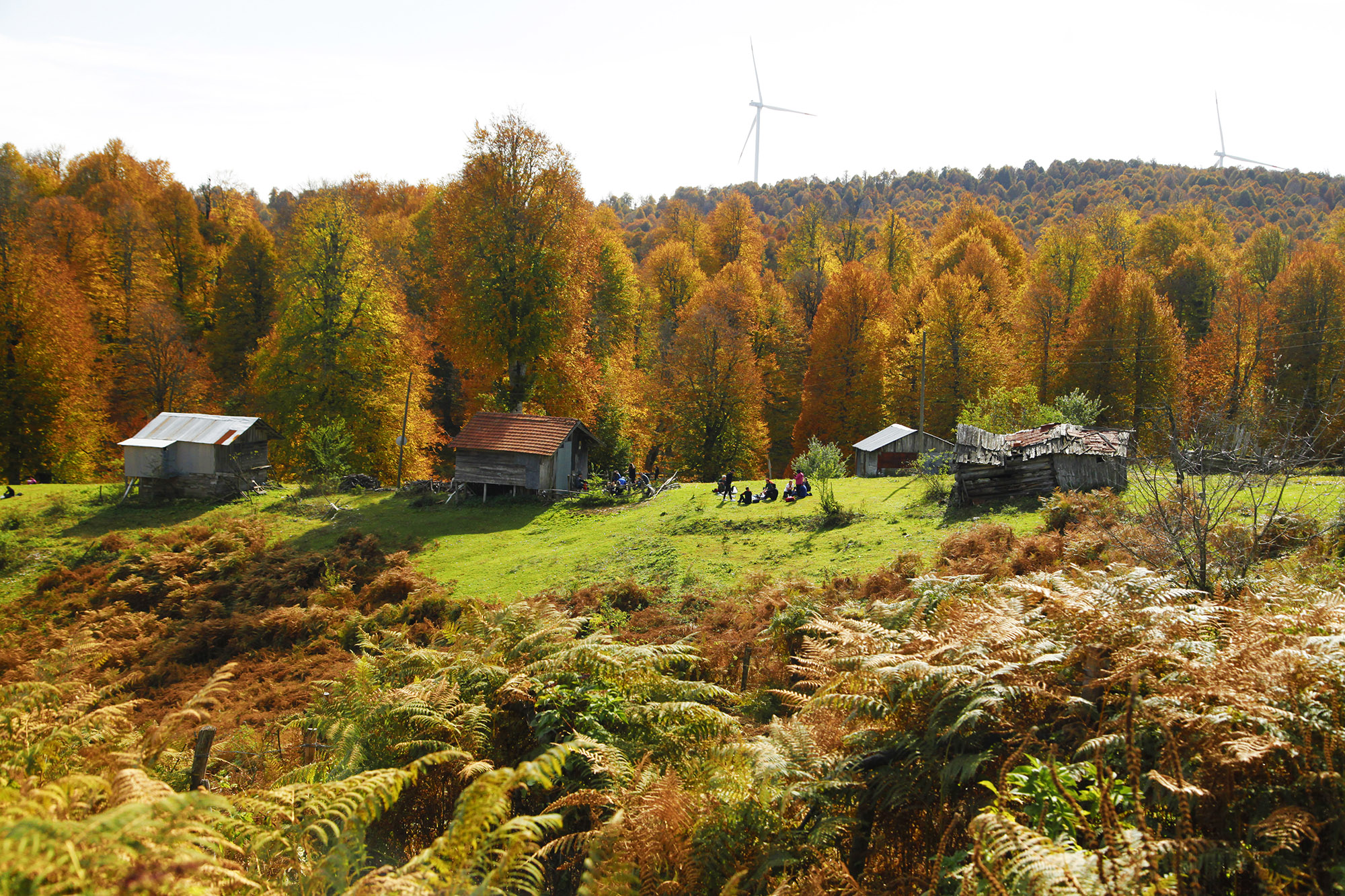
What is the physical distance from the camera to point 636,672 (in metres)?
7.62

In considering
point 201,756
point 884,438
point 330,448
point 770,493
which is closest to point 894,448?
point 884,438

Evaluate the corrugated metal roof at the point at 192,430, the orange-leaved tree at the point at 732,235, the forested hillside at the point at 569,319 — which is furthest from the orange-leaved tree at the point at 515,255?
the orange-leaved tree at the point at 732,235

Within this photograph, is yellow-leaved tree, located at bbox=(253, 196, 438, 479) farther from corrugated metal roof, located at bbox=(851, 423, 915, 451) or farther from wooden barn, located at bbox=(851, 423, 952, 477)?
wooden barn, located at bbox=(851, 423, 952, 477)

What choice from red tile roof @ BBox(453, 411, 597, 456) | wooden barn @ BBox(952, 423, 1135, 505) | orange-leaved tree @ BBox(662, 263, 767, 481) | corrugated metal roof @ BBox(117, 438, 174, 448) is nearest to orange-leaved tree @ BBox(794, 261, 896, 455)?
orange-leaved tree @ BBox(662, 263, 767, 481)

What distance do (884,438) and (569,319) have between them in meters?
17.3

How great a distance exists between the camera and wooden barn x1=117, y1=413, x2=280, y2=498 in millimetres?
32250

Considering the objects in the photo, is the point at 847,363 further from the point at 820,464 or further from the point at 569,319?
the point at 569,319

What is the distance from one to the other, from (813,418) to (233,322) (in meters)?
41.5

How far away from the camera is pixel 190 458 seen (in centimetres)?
3253

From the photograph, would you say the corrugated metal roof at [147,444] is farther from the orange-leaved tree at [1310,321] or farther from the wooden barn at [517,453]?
the orange-leaved tree at [1310,321]

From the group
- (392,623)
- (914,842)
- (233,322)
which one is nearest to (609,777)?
(914,842)

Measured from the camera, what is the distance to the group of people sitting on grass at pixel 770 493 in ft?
91.9

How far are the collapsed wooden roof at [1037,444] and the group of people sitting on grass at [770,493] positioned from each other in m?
6.09

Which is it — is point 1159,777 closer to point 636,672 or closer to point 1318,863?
point 1318,863
